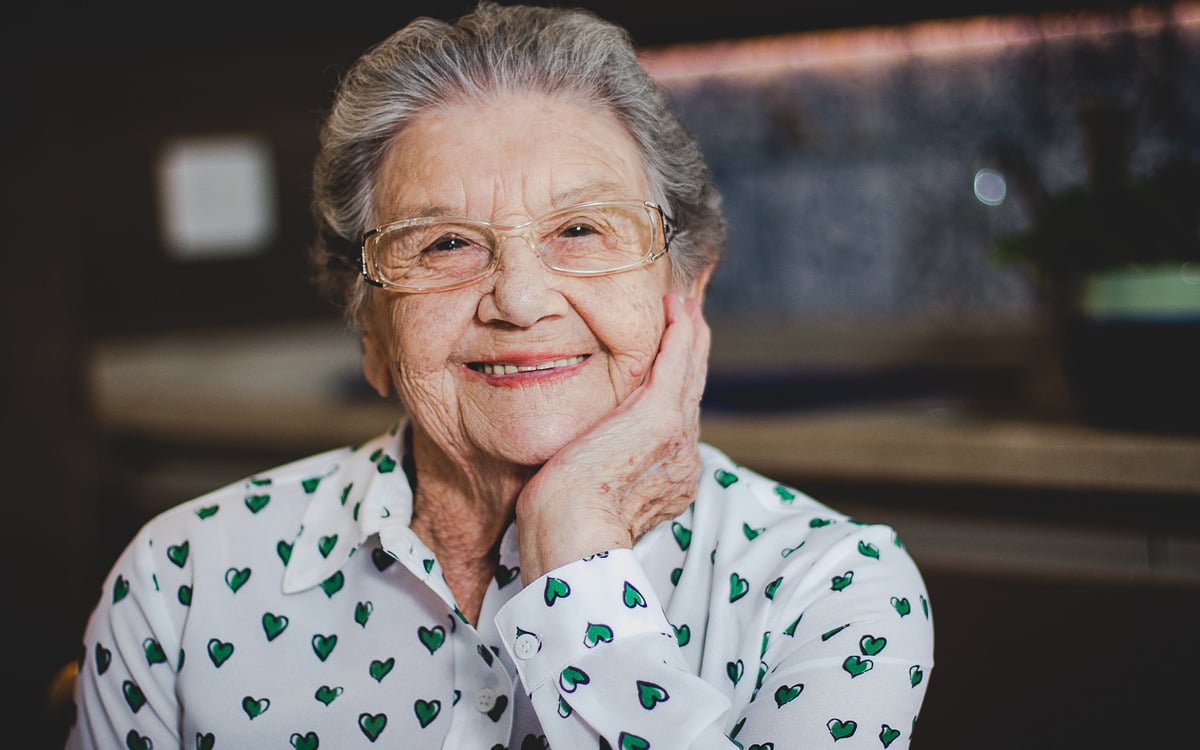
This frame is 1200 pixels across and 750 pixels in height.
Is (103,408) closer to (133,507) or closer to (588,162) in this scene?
(133,507)

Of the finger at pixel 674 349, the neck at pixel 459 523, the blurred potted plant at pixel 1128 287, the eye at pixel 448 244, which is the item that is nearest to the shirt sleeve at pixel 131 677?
the neck at pixel 459 523

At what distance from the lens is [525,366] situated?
1.21 metres

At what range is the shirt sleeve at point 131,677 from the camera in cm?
127

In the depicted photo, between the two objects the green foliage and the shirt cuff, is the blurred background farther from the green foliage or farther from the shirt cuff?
the shirt cuff

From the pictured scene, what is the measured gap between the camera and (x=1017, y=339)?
4.21 m

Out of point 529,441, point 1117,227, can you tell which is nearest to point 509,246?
point 529,441

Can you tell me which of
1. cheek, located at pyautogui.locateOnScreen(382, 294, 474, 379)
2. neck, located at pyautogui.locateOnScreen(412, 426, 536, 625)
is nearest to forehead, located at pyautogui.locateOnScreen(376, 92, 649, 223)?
cheek, located at pyautogui.locateOnScreen(382, 294, 474, 379)

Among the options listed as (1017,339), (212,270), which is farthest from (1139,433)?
(212,270)

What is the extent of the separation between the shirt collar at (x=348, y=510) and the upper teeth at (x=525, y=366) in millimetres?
233

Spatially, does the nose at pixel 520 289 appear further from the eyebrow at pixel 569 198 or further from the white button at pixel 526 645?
the white button at pixel 526 645

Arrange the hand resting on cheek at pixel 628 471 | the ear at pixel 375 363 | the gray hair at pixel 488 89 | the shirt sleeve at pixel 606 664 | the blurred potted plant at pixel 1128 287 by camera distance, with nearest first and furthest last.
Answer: the shirt sleeve at pixel 606 664
the hand resting on cheek at pixel 628 471
the gray hair at pixel 488 89
the ear at pixel 375 363
the blurred potted plant at pixel 1128 287

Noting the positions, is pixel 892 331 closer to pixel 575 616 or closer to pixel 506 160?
pixel 506 160

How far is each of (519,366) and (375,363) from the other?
0.31 meters

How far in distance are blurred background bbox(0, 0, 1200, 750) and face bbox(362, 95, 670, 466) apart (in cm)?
30
